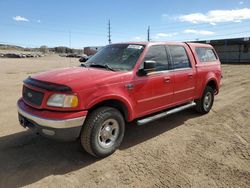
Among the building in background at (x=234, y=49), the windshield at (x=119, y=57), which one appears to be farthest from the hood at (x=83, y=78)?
the building in background at (x=234, y=49)

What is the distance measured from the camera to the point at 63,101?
12.1 ft

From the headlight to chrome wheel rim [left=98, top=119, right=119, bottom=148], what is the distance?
2.23 ft

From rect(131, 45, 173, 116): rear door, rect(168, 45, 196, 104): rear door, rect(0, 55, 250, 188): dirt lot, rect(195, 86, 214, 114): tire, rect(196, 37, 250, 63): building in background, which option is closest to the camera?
rect(0, 55, 250, 188): dirt lot

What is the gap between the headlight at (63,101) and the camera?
3672 millimetres

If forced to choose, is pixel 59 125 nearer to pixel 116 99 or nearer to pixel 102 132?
pixel 102 132

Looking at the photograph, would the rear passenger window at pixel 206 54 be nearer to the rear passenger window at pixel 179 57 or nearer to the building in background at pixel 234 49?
the rear passenger window at pixel 179 57

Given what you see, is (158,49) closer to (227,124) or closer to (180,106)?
(180,106)

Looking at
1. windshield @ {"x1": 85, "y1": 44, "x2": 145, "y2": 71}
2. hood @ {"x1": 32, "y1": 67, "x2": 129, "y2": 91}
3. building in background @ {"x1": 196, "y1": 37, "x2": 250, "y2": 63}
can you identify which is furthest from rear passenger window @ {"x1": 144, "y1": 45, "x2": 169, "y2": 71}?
building in background @ {"x1": 196, "y1": 37, "x2": 250, "y2": 63}

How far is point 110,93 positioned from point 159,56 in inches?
65.4

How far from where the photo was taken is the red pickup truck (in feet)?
12.2

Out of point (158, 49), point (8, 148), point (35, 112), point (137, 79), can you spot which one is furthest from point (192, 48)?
point (8, 148)

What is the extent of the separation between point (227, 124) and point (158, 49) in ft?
8.29

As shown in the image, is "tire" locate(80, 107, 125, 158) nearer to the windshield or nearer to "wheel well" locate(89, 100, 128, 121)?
"wheel well" locate(89, 100, 128, 121)

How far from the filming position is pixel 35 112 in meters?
3.88
